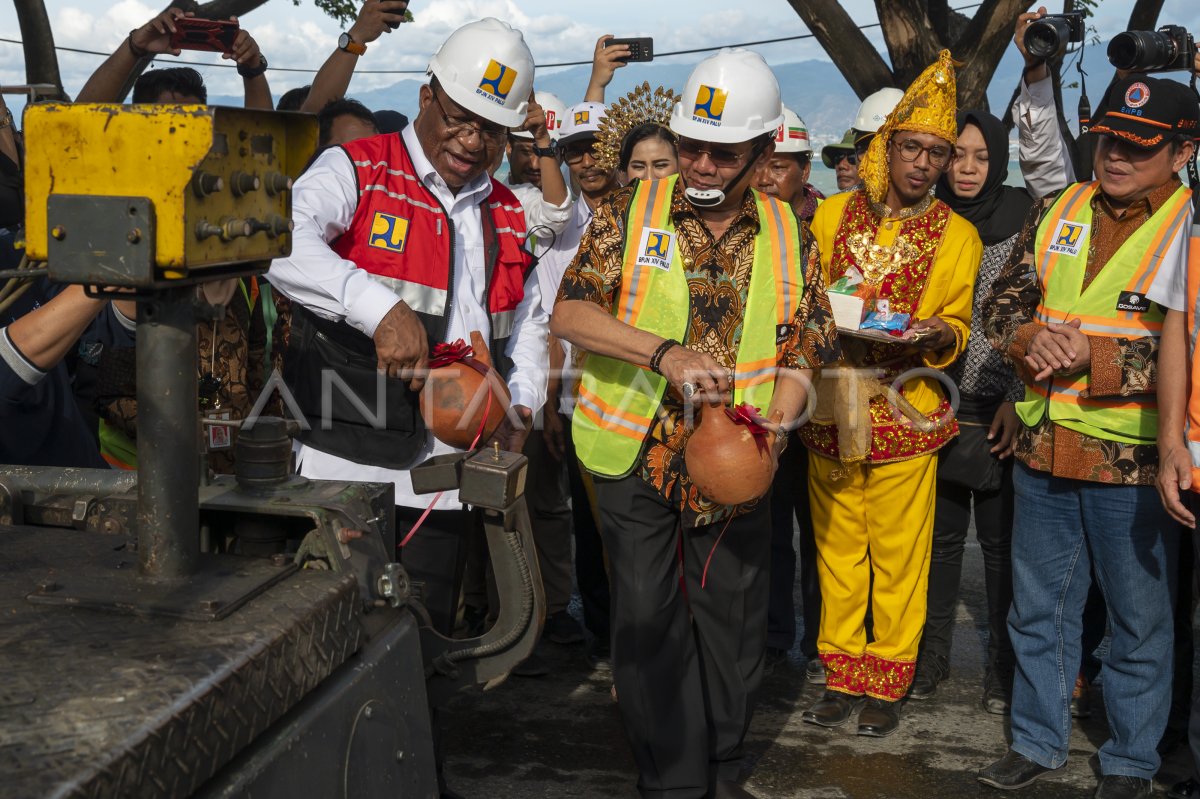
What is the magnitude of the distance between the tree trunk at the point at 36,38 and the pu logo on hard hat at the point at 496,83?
25.9 feet

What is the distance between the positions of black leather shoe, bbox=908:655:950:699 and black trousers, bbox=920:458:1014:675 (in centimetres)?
3

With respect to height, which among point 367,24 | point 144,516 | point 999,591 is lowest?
point 999,591

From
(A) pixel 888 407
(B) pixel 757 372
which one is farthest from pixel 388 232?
(A) pixel 888 407

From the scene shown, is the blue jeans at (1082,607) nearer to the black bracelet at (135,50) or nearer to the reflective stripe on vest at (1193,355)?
the reflective stripe on vest at (1193,355)

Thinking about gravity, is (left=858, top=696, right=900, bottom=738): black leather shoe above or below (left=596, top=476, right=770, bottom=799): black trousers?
below

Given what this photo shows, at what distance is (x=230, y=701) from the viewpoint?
1.62 metres

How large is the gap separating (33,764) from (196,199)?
0.77 metres

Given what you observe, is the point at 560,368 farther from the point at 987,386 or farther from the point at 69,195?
the point at 69,195

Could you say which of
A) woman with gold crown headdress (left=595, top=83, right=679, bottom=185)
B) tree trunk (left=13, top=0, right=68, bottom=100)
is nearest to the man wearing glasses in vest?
woman with gold crown headdress (left=595, top=83, right=679, bottom=185)

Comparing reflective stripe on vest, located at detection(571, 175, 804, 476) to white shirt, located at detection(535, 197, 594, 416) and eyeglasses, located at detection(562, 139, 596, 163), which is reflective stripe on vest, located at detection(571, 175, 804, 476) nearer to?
white shirt, located at detection(535, 197, 594, 416)

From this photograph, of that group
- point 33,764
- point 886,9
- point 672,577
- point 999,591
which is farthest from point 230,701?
point 886,9

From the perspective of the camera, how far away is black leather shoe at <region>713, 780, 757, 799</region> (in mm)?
3873

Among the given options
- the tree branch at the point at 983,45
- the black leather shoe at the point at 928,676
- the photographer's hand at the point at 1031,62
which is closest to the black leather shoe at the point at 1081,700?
the black leather shoe at the point at 928,676

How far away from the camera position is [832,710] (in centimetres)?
460
